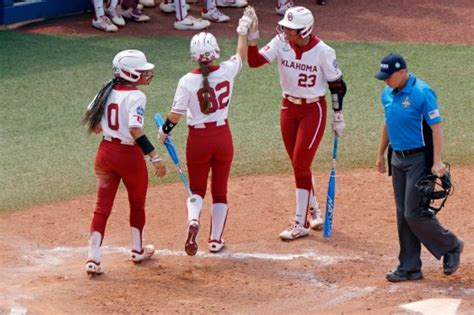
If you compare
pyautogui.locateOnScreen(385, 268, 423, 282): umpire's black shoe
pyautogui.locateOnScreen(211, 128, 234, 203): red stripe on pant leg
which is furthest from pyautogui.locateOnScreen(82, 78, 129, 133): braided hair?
pyautogui.locateOnScreen(385, 268, 423, 282): umpire's black shoe

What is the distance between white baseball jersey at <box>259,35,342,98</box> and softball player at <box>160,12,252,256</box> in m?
0.43

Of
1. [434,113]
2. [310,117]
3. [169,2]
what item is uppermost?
[434,113]

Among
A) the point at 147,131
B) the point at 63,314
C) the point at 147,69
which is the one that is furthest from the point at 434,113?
the point at 147,131

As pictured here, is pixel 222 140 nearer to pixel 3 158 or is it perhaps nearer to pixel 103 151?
pixel 103 151

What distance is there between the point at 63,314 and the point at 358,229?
10.0ft

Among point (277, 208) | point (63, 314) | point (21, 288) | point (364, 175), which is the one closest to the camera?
point (63, 314)

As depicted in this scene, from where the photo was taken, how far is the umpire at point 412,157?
7590 mm

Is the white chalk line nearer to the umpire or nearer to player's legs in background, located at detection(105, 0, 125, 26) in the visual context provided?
the umpire

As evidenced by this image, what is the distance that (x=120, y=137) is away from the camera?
26.7ft

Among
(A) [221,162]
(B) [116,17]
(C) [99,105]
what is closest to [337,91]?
(A) [221,162]

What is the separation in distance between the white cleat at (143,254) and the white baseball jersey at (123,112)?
0.96 meters

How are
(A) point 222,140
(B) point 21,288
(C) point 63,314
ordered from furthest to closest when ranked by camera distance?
(A) point 222,140, (B) point 21,288, (C) point 63,314

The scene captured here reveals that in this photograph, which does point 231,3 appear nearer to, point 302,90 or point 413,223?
point 302,90

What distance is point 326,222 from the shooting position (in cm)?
912
